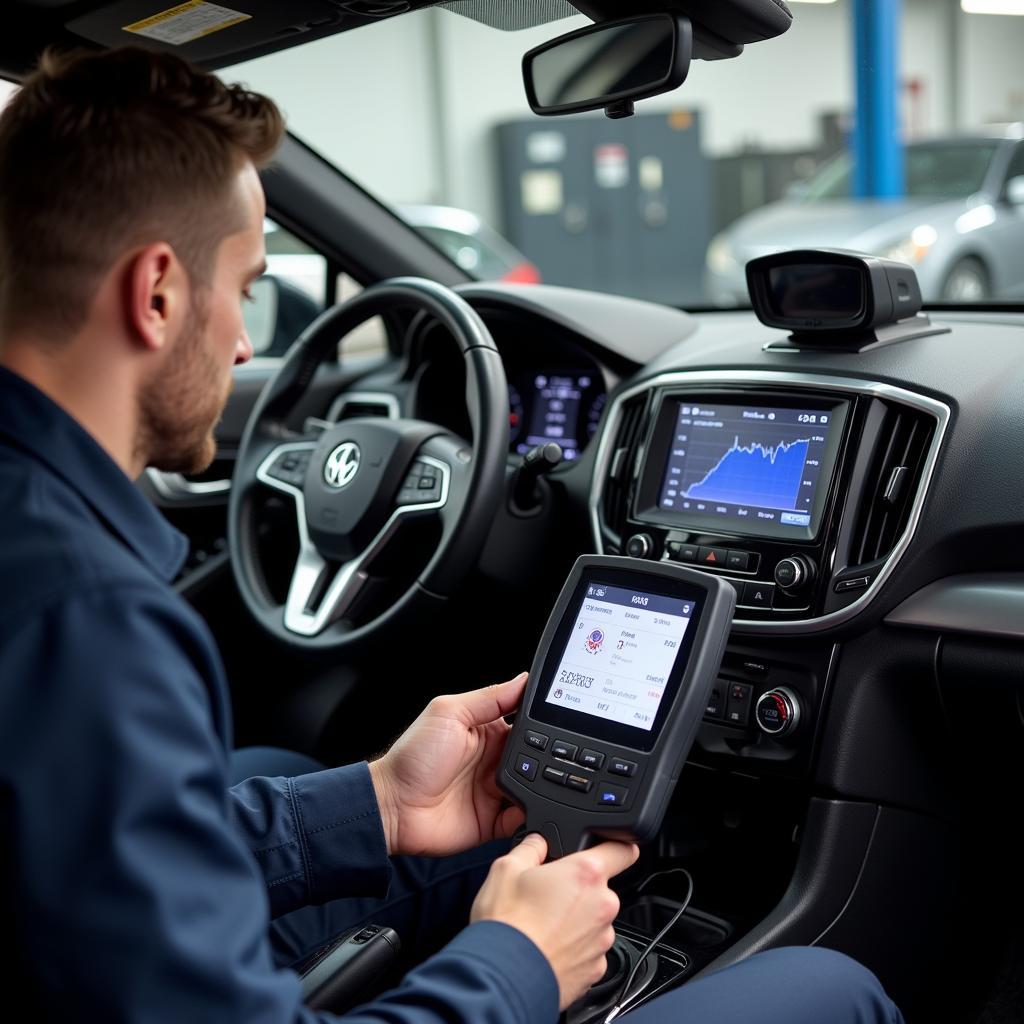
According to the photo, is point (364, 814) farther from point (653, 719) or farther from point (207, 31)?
point (207, 31)

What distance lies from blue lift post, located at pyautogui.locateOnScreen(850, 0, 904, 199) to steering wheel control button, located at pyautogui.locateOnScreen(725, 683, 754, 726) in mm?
5291

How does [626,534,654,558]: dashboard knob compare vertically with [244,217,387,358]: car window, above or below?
below

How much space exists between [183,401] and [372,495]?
3.18 ft

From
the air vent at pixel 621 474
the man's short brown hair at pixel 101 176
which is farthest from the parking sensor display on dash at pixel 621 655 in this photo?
the man's short brown hair at pixel 101 176

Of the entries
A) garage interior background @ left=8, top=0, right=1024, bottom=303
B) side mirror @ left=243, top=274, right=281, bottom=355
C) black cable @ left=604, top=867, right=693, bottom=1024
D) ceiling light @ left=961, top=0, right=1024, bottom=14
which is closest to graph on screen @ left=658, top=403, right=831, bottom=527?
black cable @ left=604, top=867, right=693, bottom=1024

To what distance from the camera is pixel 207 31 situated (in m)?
1.57

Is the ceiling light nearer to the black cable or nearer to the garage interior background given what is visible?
the garage interior background

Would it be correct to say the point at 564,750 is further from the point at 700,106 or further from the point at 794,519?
the point at 700,106

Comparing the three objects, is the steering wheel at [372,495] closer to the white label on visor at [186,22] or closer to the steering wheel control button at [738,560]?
the steering wheel control button at [738,560]

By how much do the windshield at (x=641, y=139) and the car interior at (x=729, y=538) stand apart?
4276mm

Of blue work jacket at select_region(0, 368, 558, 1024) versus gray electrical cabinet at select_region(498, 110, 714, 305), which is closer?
blue work jacket at select_region(0, 368, 558, 1024)

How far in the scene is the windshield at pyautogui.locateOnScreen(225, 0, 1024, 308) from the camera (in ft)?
29.0

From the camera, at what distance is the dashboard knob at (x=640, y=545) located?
179cm


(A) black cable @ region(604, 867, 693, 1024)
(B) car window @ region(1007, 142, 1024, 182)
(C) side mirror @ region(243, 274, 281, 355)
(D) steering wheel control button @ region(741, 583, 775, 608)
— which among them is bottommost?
(A) black cable @ region(604, 867, 693, 1024)
